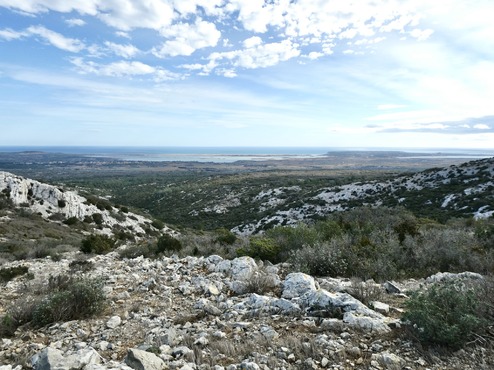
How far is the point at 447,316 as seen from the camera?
3869 millimetres

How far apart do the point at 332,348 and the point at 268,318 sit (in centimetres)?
136

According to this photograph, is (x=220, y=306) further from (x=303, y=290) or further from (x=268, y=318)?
(x=303, y=290)

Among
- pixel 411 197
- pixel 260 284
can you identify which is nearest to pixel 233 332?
pixel 260 284

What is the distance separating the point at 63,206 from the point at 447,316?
29545mm

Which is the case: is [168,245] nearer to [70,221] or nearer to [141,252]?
[141,252]

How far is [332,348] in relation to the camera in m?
3.85

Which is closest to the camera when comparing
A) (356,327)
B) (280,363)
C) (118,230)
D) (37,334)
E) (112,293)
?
(280,363)

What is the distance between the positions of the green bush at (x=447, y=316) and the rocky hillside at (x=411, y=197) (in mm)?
26240

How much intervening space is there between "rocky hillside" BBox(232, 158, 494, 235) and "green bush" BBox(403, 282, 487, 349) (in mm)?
26240

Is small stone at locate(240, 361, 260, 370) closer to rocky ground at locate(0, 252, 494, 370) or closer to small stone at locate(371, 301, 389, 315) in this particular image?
rocky ground at locate(0, 252, 494, 370)

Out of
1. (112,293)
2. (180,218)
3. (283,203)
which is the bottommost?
(180,218)

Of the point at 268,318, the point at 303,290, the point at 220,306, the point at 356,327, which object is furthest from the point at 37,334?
the point at 356,327

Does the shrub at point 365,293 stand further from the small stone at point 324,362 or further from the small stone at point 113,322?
the small stone at point 113,322

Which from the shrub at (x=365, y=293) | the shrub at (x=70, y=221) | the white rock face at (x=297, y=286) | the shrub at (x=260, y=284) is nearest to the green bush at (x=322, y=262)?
the shrub at (x=260, y=284)
